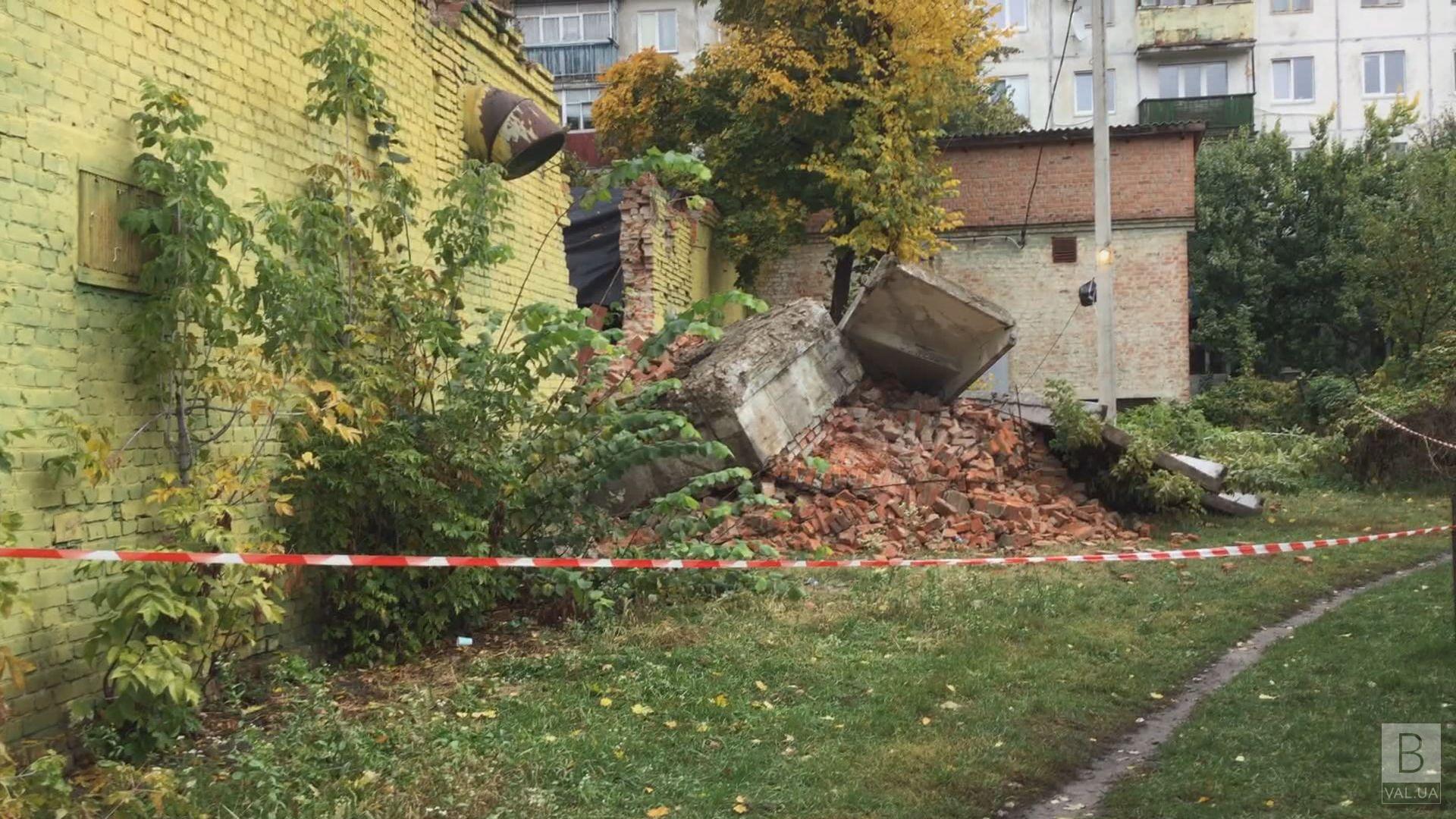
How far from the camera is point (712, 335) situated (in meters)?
7.01

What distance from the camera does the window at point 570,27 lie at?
34281 mm

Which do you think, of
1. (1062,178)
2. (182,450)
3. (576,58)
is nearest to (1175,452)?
(1062,178)

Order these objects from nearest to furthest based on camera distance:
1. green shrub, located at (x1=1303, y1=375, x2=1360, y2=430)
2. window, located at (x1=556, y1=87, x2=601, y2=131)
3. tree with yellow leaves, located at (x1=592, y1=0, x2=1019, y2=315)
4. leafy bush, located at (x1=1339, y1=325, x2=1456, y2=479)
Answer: leafy bush, located at (x1=1339, y1=325, x2=1456, y2=479), tree with yellow leaves, located at (x1=592, y1=0, x2=1019, y2=315), green shrub, located at (x1=1303, y1=375, x2=1360, y2=430), window, located at (x1=556, y1=87, x2=601, y2=131)

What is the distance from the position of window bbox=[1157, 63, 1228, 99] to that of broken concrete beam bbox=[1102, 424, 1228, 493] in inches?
967

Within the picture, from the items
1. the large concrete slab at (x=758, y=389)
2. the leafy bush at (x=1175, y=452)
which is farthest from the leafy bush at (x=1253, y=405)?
the large concrete slab at (x=758, y=389)

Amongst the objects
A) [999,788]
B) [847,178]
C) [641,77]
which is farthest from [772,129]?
[999,788]

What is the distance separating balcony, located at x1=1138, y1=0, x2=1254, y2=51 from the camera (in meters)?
31.4

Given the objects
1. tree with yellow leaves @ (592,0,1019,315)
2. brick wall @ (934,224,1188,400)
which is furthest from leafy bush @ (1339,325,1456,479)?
tree with yellow leaves @ (592,0,1019,315)

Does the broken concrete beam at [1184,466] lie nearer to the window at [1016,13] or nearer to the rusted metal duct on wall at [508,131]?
the rusted metal duct on wall at [508,131]

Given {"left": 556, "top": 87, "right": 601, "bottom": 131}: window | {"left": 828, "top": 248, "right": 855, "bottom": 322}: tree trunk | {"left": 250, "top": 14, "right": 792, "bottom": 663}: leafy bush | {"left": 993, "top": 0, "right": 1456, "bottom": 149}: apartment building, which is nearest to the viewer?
{"left": 250, "top": 14, "right": 792, "bottom": 663}: leafy bush

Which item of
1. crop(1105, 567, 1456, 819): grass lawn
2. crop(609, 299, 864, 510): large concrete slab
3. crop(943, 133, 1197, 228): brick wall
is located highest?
crop(943, 133, 1197, 228): brick wall

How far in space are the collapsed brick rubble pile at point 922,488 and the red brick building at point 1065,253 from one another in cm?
860

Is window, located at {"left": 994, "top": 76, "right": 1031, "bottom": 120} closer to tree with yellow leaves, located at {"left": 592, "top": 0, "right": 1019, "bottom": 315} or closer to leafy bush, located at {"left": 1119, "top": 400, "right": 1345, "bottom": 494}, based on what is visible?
tree with yellow leaves, located at {"left": 592, "top": 0, "right": 1019, "bottom": 315}

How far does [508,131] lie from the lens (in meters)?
8.90
